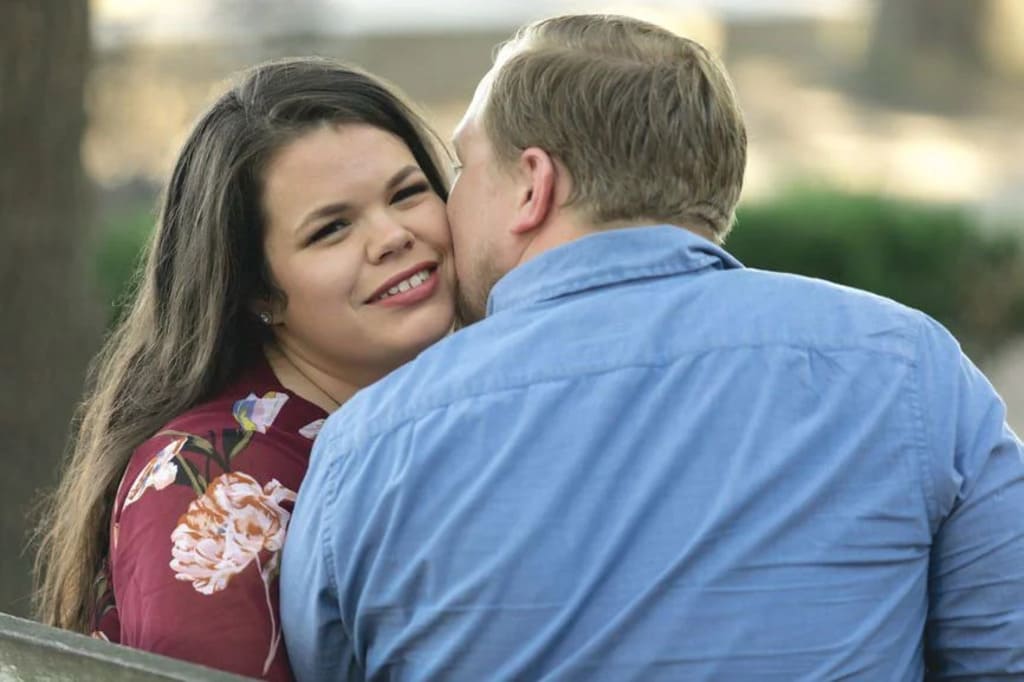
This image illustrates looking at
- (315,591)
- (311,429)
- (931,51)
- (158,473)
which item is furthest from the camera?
(931,51)

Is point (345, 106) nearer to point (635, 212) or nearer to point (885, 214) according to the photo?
point (635, 212)

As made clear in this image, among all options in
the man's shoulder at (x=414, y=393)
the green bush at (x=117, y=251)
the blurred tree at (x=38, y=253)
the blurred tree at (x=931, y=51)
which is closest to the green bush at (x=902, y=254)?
the green bush at (x=117, y=251)

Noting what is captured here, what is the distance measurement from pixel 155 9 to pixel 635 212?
54.3 feet

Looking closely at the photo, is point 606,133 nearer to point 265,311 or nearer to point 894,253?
point 265,311

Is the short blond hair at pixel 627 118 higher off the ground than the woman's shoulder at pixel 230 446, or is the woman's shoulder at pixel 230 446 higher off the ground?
the short blond hair at pixel 627 118

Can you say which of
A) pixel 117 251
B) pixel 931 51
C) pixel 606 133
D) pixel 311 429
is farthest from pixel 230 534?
pixel 931 51

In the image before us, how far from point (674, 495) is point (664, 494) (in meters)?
0.01

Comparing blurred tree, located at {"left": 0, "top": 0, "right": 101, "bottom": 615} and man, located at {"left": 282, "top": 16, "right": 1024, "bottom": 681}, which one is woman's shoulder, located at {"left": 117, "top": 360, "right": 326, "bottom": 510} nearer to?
man, located at {"left": 282, "top": 16, "right": 1024, "bottom": 681}

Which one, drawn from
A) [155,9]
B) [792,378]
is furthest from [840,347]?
[155,9]

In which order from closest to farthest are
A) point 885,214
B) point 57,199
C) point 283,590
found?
point 283,590, point 57,199, point 885,214

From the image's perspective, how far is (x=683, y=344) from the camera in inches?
83.4

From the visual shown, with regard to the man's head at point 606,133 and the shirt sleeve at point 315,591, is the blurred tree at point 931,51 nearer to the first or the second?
the man's head at point 606,133

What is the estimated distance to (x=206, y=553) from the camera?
2328 millimetres

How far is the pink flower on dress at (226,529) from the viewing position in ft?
7.61
